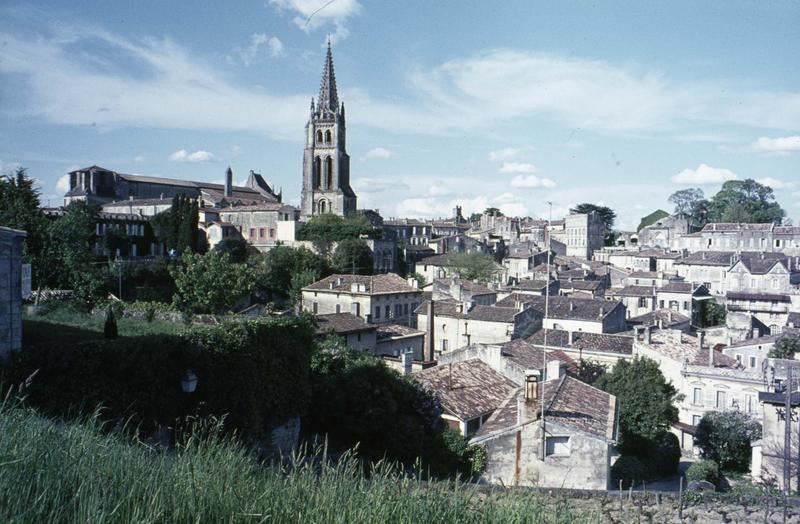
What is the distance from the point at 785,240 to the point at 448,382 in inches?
2921

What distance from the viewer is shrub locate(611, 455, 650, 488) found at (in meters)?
21.1

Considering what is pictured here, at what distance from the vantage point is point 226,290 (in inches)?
1087

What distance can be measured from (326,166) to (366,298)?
35.3m

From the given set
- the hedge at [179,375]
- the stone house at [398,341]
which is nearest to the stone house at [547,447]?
the hedge at [179,375]

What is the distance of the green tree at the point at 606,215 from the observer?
110250mm

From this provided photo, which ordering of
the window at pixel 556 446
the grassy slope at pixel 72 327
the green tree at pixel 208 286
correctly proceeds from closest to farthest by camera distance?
the grassy slope at pixel 72 327, the window at pixel 556 446, the green tree at pixel 208 286

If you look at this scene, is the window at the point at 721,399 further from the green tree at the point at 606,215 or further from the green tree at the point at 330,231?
the green tree at the point at 606,215

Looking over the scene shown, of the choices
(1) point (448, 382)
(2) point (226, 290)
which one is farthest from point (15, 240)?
(2) point (226, 290)

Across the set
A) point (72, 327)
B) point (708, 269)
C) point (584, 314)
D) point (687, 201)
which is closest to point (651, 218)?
point (687, 201)

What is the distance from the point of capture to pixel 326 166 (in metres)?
A: 74.1

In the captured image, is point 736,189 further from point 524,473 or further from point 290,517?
point 290,517

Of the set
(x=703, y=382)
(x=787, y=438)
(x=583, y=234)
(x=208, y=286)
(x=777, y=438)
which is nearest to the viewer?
(x=787, y=438)

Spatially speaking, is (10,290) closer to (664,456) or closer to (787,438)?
(787,438)

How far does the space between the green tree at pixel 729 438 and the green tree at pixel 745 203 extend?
272ft
